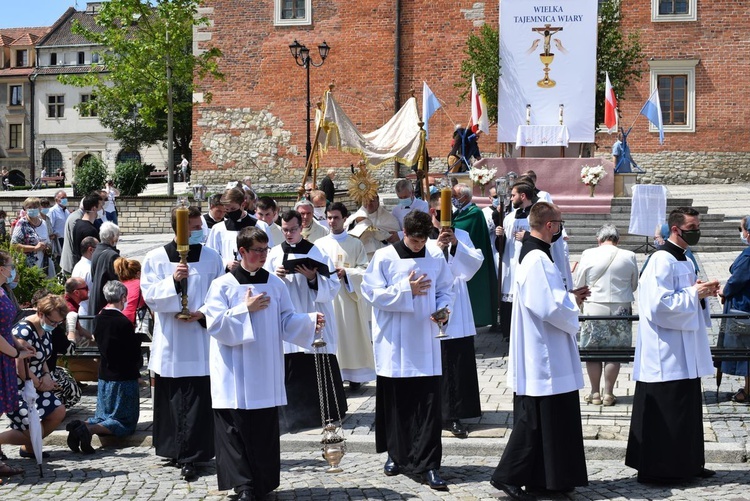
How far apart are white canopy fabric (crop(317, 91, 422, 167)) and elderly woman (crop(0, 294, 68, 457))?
814cm

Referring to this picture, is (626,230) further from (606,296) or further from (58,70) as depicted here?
(58,70)

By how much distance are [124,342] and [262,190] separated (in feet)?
87.5

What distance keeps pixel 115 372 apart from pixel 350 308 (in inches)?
94.7

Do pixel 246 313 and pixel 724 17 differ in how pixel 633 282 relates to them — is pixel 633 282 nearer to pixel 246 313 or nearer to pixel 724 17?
pixel 246 313

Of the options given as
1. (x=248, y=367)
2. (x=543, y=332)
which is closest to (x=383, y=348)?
(x=248, y=367)

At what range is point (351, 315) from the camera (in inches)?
396

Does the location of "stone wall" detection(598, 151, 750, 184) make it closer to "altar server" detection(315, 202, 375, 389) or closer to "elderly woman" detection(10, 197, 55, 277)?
"elderly woman" detection(10, 197, 55, 277)

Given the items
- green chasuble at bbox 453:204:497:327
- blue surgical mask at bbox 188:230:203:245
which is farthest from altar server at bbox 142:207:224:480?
green chasuble at bbox 453:204:497:327

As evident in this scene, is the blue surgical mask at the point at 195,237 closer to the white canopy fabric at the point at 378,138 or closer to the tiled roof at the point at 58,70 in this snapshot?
the white canopy fabric at the point at 378,138

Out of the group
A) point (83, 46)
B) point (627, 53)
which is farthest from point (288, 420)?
point (83, 46)

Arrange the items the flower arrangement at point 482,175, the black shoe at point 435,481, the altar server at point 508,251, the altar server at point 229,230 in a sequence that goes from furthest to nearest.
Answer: the flower arrangement at point 482,175, the altar server at point 508,251, the altar server at point 229,230, the black shoe at point 435,481

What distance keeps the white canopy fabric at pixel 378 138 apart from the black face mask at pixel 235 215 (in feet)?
19.4

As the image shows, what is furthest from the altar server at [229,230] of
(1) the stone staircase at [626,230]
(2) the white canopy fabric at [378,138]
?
(1) the stone staircase at [626,230]

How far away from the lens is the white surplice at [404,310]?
24.3ft
